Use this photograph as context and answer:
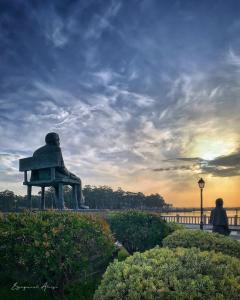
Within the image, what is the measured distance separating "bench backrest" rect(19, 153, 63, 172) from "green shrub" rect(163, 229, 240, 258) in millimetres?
16612

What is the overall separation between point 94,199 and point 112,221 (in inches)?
3786

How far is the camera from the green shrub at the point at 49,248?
6965mm

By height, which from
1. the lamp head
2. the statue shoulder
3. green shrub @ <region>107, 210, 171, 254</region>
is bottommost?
green shrub @ <region>107, 210, 171, 254</region>

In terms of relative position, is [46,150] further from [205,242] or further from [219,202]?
[205,242]

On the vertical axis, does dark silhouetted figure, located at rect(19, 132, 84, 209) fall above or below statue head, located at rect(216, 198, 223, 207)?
above

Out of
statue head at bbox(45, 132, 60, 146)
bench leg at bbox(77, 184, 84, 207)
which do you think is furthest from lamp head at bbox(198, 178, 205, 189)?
statue head at bbox(45, 132, 60, 146)

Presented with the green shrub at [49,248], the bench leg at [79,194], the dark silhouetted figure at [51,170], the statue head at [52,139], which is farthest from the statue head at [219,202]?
the statue head at [52,139]

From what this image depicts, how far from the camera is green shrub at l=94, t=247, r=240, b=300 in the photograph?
A: 11.2 ft

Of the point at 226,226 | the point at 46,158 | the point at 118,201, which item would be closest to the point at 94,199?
the point at 118,201

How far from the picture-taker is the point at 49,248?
22.9 feet

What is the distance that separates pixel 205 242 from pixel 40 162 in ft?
61.9

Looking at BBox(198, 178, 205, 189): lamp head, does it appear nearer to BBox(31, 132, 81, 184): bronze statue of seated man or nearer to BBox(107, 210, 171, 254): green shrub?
BBox(31, 132, 81, 184): bronze statue of seated man

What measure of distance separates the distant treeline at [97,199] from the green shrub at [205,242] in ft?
148

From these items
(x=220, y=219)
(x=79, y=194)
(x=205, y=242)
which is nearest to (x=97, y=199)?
(x=79, y=194)
